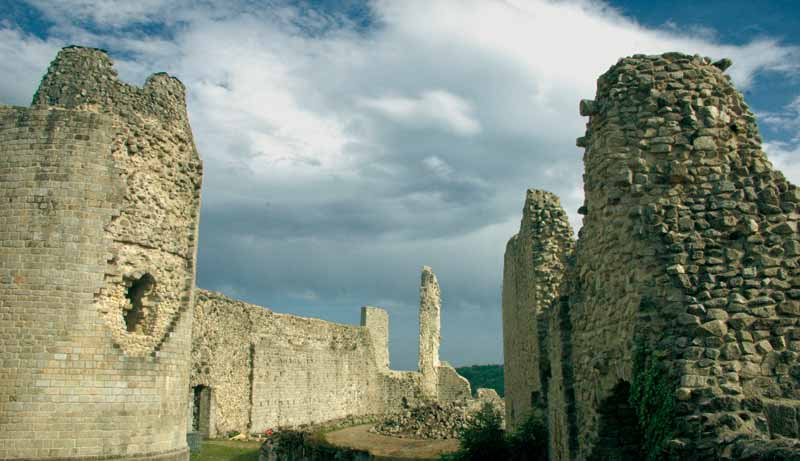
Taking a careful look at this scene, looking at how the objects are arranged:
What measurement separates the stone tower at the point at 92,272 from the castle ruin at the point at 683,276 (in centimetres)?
718

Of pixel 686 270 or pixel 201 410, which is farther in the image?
pixel 201 410

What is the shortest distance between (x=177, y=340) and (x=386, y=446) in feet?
29.7

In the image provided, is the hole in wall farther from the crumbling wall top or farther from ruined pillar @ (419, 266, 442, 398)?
ruined pillar @ (419, 266, 442, 398)

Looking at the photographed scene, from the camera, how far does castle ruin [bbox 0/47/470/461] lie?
416 inches

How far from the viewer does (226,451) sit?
1812 cm

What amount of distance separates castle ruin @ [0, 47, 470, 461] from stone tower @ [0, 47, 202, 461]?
0.02m

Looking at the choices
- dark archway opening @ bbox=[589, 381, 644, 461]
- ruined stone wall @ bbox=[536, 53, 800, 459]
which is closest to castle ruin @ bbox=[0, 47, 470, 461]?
ruined stone wall @ bbox=[536, 53, 800, 459]

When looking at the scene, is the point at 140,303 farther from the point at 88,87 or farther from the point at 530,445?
the point at 530,445

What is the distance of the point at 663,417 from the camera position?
5957 mm

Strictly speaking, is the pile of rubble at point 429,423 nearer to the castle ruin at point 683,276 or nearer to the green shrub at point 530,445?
the green shrub at point 530,445

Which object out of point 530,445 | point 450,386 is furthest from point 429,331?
point 530,445

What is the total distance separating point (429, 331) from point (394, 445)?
57.6 ft

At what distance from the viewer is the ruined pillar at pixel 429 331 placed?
A: 122 ft

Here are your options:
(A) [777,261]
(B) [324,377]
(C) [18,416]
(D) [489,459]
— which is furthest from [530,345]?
(B) [324,377]
